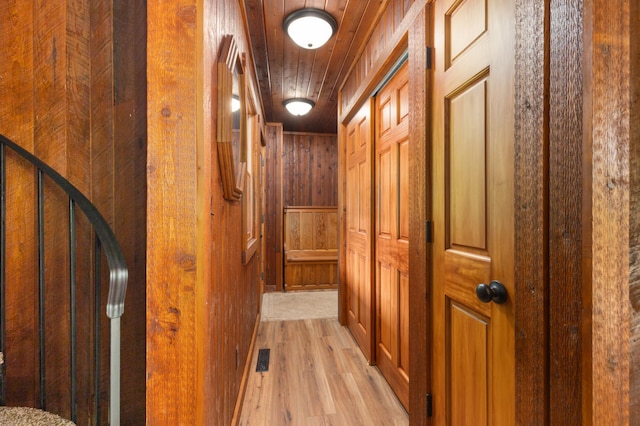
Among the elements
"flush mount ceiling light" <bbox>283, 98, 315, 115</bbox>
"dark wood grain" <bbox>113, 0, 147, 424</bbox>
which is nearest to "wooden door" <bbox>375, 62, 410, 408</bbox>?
"dark wood grain" <bbox>113, 0, 147, 424</bbox>

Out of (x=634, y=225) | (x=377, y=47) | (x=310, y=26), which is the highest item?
(x=310, y=26)

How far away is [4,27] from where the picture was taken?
1084mm

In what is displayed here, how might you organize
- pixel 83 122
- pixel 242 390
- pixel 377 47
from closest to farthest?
pixel 83 122
pixel 242 390
pixel 377 47

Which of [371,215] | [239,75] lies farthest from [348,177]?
[239,75]

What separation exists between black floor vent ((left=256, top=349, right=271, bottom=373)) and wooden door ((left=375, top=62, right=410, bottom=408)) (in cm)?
87

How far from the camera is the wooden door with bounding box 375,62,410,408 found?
1.91m

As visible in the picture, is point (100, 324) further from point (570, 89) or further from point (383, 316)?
point (383, 316)

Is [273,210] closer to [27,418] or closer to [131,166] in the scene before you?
[131,166]

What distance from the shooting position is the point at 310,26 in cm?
216

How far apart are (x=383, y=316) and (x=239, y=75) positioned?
186 centimetres

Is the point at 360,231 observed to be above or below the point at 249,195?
below

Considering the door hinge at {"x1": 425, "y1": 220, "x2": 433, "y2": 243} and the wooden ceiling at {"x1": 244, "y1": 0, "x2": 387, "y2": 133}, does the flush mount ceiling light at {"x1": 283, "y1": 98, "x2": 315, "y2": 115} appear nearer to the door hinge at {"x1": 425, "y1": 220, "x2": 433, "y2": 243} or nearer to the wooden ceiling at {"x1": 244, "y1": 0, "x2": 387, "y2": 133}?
the wooden ceiling at {"x1": 244, "y1": 0, "x2": 387, "y2": 133}

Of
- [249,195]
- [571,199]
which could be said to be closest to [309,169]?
[249,195]

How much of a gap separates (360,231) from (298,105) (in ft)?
6.31
